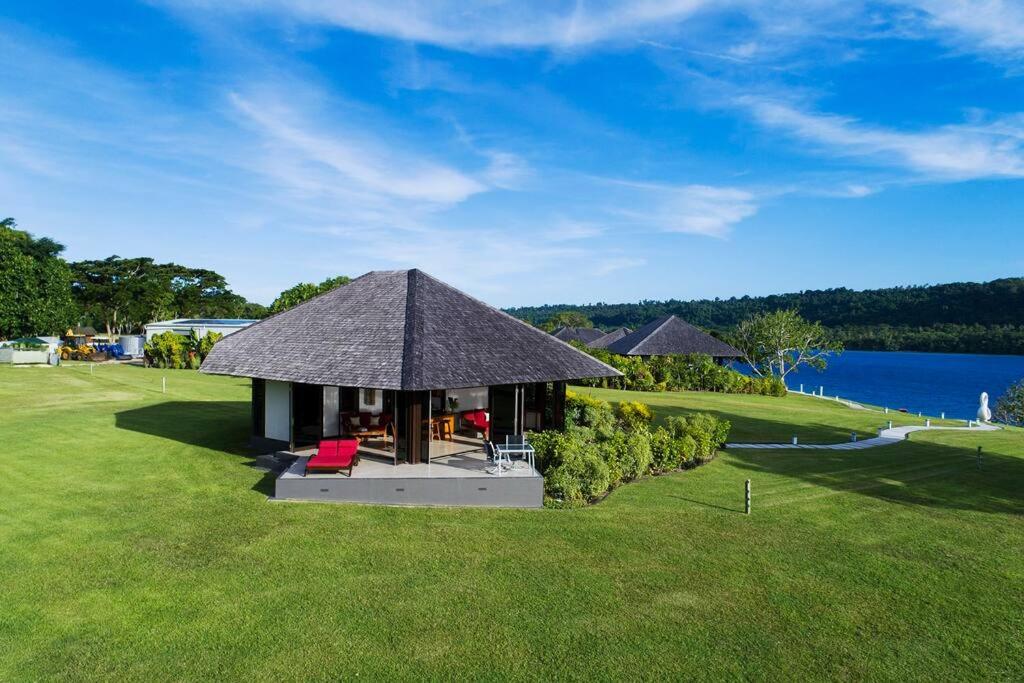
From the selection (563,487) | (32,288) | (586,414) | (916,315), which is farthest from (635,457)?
(916,315)

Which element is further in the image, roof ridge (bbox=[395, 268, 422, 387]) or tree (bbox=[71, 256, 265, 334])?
tree (bbox=[71, 256, 265, 334])

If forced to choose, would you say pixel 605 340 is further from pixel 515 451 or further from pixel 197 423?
pixel 515 451

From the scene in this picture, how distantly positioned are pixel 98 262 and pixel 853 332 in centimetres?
16454

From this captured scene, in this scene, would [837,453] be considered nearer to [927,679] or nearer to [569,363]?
[569,363]

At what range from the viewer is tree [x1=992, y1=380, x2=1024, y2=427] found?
39.2 metres

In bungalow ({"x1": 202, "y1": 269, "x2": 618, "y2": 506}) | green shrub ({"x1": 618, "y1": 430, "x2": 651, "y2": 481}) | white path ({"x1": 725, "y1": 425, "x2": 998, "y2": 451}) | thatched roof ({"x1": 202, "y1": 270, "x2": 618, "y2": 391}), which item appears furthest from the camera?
white path ({"x1": 725, "y1": 425, "x2": 998, "y2": 451})

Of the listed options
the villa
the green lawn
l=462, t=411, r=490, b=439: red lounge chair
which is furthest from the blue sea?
l=462, t=411, r=490, b=439: red lounge chair

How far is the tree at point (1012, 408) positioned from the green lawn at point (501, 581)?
2978 cm

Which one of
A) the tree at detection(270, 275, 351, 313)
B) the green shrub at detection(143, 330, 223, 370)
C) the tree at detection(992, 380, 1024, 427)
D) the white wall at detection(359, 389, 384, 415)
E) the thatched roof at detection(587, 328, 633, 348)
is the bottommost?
the tree at detection(992, 380, 1024, 427)

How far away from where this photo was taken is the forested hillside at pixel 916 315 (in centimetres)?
12113

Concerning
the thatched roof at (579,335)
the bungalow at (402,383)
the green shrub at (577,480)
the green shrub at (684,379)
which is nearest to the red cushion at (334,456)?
the bungalow at (402,383)

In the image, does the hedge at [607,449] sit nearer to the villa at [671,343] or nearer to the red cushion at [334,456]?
the red cushion at [334,456]

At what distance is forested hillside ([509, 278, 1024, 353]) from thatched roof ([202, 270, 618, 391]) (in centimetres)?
10179

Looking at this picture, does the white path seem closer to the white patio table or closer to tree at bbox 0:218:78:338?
→ the white patio table
